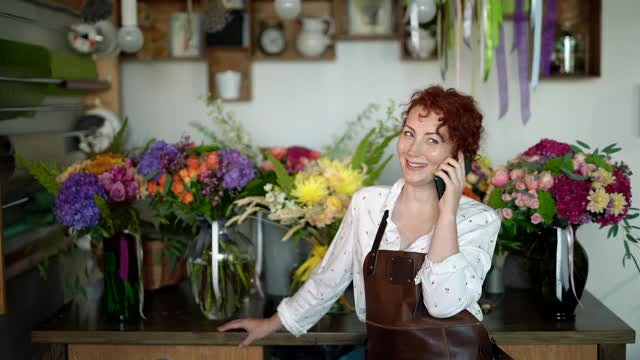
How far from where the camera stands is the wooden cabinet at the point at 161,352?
6.63ft

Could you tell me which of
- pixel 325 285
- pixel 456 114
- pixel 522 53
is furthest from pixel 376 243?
pixel 522 53

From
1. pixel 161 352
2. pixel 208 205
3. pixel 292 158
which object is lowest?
pixel 161 352

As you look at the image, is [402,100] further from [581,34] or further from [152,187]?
[152,187]

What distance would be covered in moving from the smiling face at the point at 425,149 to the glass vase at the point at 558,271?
499mm

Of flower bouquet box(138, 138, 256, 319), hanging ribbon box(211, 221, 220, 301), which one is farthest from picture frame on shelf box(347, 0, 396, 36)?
hanging ribbon box(211, 221, 220, 301)

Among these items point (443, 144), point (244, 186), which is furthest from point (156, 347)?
point (443, 144)

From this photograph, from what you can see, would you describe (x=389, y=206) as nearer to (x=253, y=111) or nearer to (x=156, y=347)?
(x=156, y=347)

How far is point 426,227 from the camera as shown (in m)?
1.79

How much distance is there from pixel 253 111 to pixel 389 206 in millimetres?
1257

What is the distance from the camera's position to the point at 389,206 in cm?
184

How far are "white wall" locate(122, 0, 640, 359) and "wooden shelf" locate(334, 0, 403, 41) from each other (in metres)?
0.07

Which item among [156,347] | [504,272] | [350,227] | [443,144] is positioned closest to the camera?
[443,144]

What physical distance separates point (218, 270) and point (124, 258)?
0.25 metres

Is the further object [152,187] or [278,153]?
[278,153]
